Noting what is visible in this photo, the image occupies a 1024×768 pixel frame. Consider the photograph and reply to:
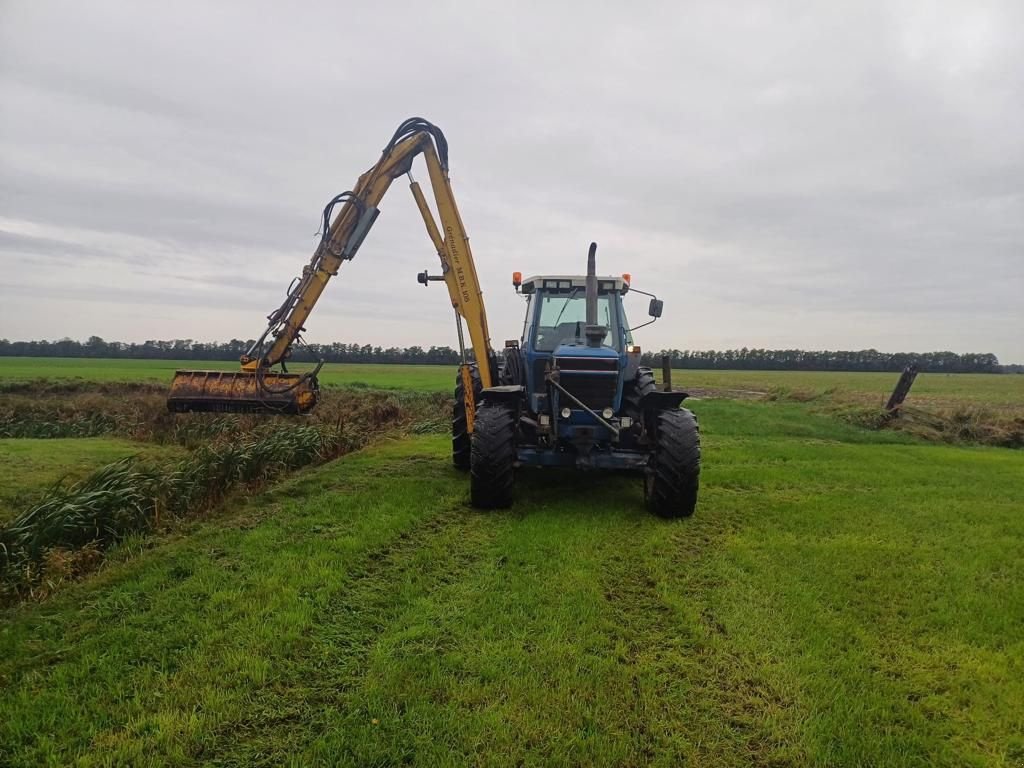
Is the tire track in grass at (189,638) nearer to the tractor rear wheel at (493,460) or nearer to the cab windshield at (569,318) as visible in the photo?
the tractor rear wheel at (493,460)

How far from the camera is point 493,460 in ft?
21.4

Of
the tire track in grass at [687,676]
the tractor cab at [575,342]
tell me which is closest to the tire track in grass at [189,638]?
the tire track in grass at [687,676]

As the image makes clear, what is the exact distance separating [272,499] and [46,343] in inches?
3160

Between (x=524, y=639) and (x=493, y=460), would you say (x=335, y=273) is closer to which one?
(x=493, y=460)

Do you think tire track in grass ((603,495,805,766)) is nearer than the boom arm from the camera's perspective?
Yes

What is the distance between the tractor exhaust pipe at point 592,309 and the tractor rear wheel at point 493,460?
4.68 feet

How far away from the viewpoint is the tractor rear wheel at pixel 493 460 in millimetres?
6508

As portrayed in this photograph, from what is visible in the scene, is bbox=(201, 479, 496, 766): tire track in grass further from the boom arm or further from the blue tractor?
the boom arm

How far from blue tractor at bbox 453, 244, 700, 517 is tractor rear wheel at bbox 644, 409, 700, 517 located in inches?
0.4

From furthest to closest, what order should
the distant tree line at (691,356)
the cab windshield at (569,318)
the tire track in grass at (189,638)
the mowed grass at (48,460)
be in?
the distant tree line at (691,356) < the cab windshield at (569,318) < the mowed grass at (48,460) < the tire track in grass at (189,638)

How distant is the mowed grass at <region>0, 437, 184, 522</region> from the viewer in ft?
21.0

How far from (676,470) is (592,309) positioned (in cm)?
213

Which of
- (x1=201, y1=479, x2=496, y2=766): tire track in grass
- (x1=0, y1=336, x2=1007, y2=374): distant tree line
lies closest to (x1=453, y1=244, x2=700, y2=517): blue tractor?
(x1=201, y1=479, x2=496, y2=766): tire track in grass

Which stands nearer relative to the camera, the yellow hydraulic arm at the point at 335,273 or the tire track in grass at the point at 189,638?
the tire track in grass at the point at 189,638
